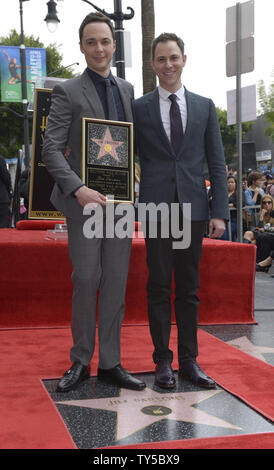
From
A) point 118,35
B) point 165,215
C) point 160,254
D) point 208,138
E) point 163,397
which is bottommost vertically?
point 163,397

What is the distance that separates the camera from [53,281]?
5117 millimetres

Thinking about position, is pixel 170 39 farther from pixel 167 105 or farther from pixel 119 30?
pixel 119 30

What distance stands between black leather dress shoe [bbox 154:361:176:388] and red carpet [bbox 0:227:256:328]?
174 centimetres

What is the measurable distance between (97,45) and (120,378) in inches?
77.7

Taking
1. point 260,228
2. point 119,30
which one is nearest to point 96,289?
point 119,30

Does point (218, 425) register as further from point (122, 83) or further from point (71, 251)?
point (122, 83)

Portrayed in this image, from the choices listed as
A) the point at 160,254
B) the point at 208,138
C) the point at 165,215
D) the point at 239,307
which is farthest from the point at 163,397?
the point at 239,307

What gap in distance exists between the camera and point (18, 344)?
4527 mm

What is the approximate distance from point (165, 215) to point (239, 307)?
2.40 meters

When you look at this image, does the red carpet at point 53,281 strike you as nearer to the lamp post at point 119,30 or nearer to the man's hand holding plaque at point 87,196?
the man's hand holding plaque at point 87,196

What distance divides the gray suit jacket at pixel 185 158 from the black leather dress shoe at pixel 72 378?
3.57 ft

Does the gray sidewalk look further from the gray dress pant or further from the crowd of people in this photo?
the gray dress pant

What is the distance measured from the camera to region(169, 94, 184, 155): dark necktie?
3.52 meters
